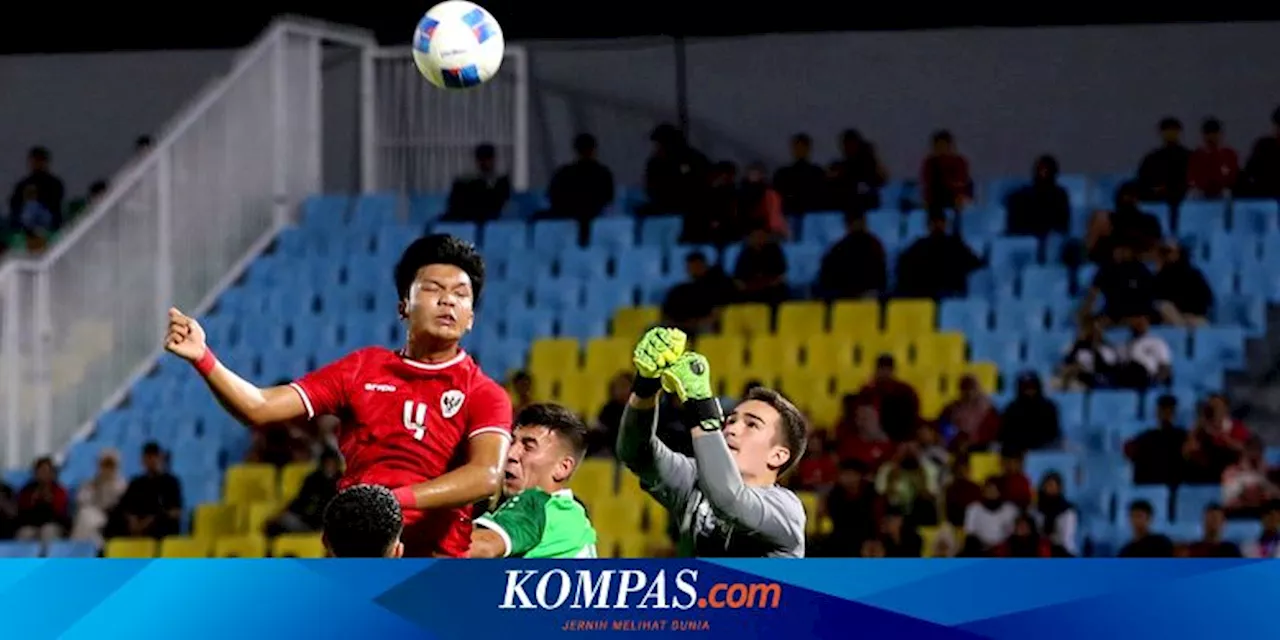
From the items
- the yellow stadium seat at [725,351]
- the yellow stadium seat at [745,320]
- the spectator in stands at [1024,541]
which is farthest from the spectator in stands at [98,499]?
the spectator in stands at [1024,541]

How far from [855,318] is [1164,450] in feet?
A: 9.76

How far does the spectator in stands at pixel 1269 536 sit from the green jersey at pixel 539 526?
8641 millimetres

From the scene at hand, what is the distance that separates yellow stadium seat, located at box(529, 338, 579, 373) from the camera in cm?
1948

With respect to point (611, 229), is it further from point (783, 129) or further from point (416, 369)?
point (416, 369)

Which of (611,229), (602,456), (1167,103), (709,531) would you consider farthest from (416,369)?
(1167,103)

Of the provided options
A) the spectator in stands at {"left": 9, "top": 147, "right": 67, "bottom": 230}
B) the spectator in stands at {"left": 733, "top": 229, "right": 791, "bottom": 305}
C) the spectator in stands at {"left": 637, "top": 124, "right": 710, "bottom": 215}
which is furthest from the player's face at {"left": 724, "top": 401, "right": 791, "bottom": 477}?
the spectator in stands at {"left": 9, "top": 147, "right": 67, "bottom": 230}

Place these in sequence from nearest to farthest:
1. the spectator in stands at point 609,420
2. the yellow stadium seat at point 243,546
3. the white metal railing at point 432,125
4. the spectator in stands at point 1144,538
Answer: the spectator in stands at point 1144,538 → the yellow stadium seat at point 243,546 → the spectator in stands at point 609,420 → the white metal railing at point 432,125

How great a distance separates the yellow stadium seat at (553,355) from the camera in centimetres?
1948

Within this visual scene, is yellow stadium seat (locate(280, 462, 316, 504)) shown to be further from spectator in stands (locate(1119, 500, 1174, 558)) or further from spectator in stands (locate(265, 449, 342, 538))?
spectator in stands (locate(1119, 500, 1174, 558))

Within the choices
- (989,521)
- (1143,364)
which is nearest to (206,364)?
(989,521)

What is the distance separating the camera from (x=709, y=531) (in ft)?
24.3

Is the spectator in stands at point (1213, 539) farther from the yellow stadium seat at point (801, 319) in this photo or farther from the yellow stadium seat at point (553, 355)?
the yellow stadium seat at point (553, 355)

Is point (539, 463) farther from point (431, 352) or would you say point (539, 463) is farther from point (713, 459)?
point (713, 459)

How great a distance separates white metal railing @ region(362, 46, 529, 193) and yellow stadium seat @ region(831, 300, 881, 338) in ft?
14.0
